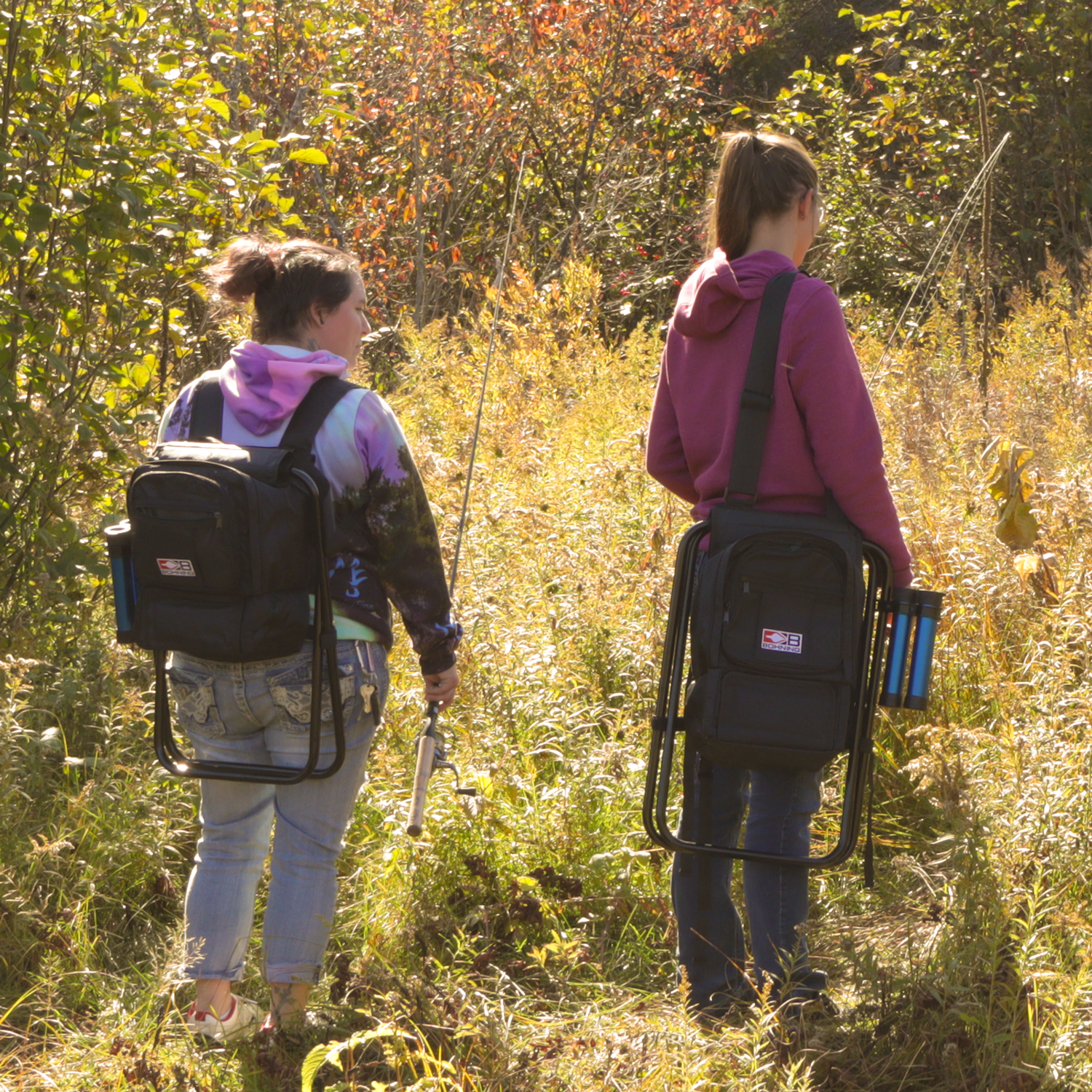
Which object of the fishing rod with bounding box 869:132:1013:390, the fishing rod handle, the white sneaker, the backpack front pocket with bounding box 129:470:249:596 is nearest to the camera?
the backpack front pocket with bounding box 129:470:249:596

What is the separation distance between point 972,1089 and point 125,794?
7.92 feet

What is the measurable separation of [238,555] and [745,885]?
128cm

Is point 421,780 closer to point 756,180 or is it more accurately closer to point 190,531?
point 190,531

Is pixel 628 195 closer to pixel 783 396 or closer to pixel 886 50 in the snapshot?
pixel 886 50

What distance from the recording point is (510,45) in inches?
378

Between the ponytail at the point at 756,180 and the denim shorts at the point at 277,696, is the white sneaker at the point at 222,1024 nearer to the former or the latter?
the denim shorts at the point at 277,696

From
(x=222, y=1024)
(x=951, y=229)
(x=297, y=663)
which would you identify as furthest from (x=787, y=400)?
(x=951, y=229)

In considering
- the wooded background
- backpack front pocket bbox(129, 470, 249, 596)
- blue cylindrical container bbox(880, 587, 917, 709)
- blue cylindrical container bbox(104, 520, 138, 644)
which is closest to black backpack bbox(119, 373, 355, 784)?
backpack front pocket bbox(129, 470, 249, 596)

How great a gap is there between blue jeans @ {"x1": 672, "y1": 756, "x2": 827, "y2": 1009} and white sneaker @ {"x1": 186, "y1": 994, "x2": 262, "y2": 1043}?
0.97 m

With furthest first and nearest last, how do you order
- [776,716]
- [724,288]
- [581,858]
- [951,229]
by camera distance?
1. [951,229]
2. [581,858]
3. [724,288]
4. [776,716]

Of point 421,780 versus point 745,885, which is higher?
point 421,780

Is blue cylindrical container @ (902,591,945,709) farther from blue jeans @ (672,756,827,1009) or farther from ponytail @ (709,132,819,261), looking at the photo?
ponytail @ (709,132,819,261)

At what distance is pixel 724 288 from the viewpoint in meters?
2.50

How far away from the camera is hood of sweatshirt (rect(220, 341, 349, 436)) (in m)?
2.53
